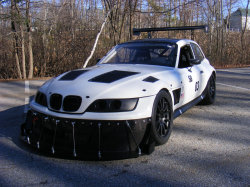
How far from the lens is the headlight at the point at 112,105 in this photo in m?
3.10

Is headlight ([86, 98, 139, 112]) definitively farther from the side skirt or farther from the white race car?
the side skirt

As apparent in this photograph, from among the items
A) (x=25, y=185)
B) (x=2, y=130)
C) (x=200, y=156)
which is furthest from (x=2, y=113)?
(x=200, y=156)

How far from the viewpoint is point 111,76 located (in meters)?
3.66

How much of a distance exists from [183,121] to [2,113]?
378cm

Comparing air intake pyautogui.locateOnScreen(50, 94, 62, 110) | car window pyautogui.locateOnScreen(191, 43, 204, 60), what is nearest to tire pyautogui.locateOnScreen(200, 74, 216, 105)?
car window pyautogui.locateOnScreen(191, 43, 204, 60)

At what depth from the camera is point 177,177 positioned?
2.77m

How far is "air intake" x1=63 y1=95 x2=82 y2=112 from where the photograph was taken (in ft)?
10.4

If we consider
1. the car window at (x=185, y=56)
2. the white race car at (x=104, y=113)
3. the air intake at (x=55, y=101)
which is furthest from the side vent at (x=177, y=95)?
the air intake at (x=55, y=101)

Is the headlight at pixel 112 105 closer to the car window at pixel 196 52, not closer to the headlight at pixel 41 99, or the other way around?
the headlight at pixel 41 99

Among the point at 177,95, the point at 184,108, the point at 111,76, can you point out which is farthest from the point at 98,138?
the point at 184,108

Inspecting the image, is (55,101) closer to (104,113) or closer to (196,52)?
(104,113)

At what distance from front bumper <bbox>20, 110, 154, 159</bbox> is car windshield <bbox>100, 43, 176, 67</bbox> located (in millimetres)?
1844

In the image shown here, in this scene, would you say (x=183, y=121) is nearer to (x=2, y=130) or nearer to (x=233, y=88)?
(x=2, y=130)

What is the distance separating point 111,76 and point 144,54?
60.2 inches
